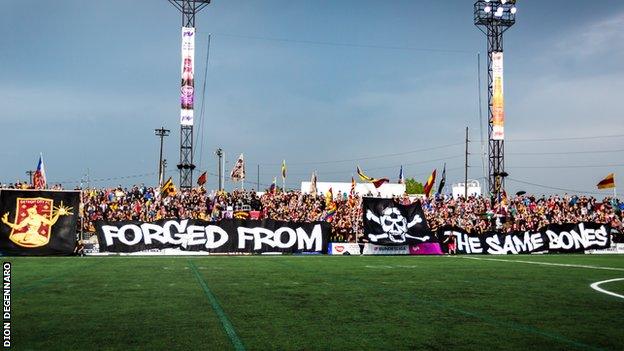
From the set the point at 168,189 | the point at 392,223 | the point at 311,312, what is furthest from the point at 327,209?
the point at 311,312

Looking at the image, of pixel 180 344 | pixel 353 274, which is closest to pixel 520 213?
pixel 353 274

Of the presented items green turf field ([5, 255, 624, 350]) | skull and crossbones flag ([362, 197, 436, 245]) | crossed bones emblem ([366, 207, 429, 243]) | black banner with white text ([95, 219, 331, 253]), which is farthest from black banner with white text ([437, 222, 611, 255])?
green turf field ([5, 255, 624, 350])

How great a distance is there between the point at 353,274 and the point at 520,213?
29252 millimetres

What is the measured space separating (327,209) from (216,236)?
11.7 metres

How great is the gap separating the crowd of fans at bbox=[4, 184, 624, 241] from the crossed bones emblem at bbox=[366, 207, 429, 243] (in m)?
1.11

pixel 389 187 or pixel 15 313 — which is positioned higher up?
pixel 389 187

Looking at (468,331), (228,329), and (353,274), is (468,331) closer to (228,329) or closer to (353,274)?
(228,329)

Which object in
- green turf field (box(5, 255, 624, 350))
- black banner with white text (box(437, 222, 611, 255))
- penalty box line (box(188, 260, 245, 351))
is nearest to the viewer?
penalty box line (box(188, 260, 245, 351))

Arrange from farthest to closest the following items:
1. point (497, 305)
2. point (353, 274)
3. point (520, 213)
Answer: point (520, 213) → point (353, 274) → point (497, 305)

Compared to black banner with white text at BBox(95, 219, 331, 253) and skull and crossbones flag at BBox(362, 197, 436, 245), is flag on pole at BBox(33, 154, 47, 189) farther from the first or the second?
skull and crossbones flag at BBox(362, 197, 436, 245)

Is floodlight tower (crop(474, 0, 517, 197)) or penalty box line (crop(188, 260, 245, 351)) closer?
penalty box line (crop(188, 260, 245, 351))

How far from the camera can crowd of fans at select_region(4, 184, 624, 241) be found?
35188 mm

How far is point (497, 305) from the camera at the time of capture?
36.5ft

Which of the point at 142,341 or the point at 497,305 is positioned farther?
the point at 497,305
